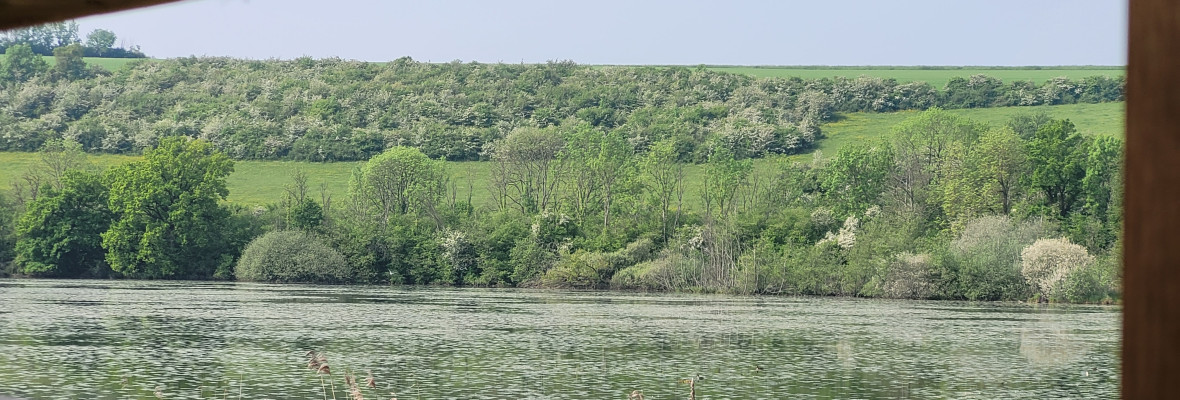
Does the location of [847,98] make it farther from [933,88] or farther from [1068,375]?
[1068,375]

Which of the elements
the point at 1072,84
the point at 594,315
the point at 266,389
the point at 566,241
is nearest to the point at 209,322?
the point at 594,315

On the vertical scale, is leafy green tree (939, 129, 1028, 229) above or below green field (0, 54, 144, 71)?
below

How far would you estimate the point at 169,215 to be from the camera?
58250 mm

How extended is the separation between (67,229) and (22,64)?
34.0 meters

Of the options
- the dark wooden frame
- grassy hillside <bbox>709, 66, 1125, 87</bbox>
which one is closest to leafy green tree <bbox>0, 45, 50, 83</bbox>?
→ grassy hillside <bbox>709, 66, 1125, 87</bbox>

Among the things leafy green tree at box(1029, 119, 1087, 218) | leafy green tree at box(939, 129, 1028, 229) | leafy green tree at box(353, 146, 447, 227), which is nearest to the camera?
leafy green tree at box(1029, 119, 1087, 218)

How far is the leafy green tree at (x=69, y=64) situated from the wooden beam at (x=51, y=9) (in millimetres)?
Result: 92169

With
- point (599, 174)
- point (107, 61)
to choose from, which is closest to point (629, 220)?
point (599, 174)

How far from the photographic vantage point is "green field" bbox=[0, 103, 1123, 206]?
66.7 metres

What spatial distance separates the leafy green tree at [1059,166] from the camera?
52.5 metres

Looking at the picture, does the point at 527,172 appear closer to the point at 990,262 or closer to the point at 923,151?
the point at 923,151

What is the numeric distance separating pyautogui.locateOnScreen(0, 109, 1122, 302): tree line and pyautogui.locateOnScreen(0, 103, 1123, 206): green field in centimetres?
228

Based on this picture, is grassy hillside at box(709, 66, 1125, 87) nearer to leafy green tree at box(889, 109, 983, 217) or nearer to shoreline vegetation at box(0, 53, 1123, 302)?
shoreline vegetation at box(0, 53, 1123, 302)

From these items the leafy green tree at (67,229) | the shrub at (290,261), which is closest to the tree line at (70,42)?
the leafy green tree at (67,229)
